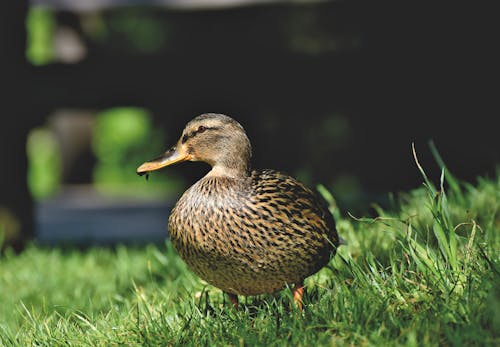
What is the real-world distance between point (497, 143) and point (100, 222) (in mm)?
4123

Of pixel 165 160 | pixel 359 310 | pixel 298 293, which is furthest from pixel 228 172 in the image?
pixel 359 310

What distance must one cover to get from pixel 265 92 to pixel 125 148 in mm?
7090

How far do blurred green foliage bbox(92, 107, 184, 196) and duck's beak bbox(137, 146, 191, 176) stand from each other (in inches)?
337

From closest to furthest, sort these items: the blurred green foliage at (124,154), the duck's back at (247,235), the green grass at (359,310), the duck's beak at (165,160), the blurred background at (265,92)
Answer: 1. the green grass at (359,310)
2. the duck's back at (247,235)
3. the duck's beak at (165,160)
4. the blurred background at (265,92)
5. the blurred green foliage at (124,154)

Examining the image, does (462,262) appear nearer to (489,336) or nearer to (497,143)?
(489,336)

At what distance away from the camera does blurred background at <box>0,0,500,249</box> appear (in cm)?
522

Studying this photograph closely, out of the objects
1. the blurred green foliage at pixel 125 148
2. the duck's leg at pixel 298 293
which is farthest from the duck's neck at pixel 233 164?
the blurred green foliage at pixel 125 148

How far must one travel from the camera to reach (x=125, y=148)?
12.1m

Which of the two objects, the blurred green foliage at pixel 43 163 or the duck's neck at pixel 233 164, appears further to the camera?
the blurred green foliage at pixel 43 163

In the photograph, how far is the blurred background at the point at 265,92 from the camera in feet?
17.1

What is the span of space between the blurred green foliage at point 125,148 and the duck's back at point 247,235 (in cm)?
874

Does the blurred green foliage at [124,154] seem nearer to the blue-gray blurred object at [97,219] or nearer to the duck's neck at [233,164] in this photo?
the blue-gray blurred object at [97,219]

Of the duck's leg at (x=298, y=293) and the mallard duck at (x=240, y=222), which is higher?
the mallard duck at (x=240, y=222)

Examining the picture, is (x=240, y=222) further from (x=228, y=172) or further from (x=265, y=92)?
(x=265, y=92)
